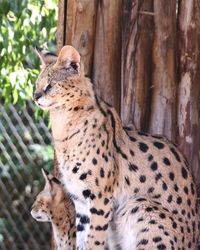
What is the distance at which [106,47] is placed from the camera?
287 inches

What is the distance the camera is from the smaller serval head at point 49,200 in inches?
279

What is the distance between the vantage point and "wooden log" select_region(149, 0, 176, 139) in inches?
288

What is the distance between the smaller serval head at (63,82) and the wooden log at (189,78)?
0.80 meters

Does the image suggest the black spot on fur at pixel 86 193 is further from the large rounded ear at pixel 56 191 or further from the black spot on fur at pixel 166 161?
the black spot on fur at pixel 166 161

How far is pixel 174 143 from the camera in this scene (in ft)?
23.6

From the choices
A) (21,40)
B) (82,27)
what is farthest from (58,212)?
(21,40)

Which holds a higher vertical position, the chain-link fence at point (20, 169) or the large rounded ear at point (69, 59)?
the large rounded ear at point (69, 59)

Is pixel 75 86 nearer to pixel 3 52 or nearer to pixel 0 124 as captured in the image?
pixel 3 52

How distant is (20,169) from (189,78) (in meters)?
2.82

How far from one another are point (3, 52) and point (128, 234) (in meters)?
2.01

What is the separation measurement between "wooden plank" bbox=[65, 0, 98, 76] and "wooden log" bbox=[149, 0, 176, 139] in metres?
0.40

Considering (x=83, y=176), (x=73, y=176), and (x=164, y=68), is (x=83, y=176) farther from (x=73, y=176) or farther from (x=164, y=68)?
(x=164, y=68)

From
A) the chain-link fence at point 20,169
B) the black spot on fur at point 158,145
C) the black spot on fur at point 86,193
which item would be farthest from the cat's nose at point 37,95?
the chain-link fence at point 20,169

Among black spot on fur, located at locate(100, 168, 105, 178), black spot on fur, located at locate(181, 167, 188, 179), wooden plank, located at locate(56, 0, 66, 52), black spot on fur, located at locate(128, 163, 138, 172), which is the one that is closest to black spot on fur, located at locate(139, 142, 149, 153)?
black spot on fur, located at locate(128, 163, 138, 172)
